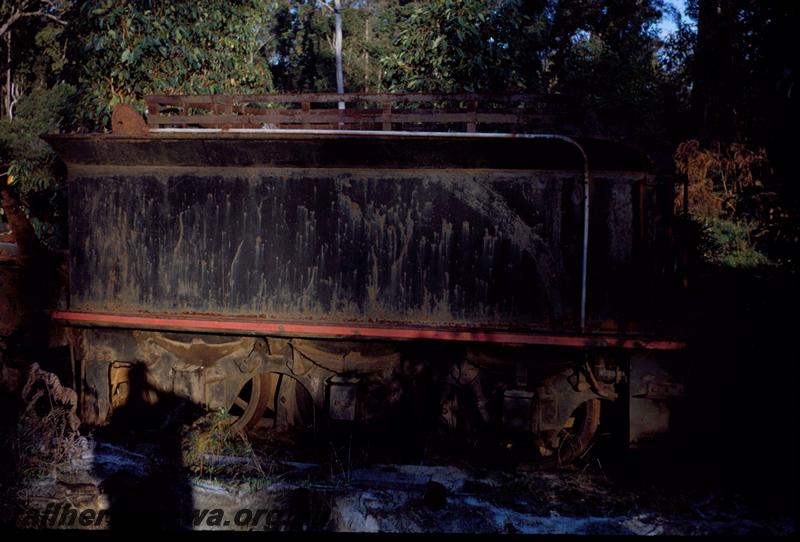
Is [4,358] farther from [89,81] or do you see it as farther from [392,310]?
[89,81]

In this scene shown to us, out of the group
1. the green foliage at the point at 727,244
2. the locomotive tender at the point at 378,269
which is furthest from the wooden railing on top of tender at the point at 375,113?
the green foliage at the point at 727,244

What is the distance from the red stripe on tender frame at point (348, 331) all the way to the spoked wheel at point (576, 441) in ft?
2.61

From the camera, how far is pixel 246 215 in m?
5.76

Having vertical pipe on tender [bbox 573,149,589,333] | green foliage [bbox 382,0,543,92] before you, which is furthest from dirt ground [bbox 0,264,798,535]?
green foliage [bbox 382,0,543,92]

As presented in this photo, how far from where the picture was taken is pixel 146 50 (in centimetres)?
1070

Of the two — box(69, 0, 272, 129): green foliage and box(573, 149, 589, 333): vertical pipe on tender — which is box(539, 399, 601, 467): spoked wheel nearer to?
box(573, 149, 589, 333): vertical pipe on tender

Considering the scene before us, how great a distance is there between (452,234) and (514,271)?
0.56 metres

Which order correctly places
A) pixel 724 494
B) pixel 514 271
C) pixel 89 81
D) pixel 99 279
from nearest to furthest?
pixel 724 494 → pixel 514 271 → pixel 99 279 → pixel 89 81

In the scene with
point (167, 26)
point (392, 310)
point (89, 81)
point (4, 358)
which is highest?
point (167, 26)

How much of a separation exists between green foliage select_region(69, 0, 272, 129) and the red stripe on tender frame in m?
5.79

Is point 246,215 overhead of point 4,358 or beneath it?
overhead

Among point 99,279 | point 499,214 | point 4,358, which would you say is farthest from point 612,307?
point 4,358

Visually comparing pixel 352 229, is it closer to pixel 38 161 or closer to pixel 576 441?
pixel 576 441

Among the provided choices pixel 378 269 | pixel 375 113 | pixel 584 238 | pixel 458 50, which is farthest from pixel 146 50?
pixel 584 238
